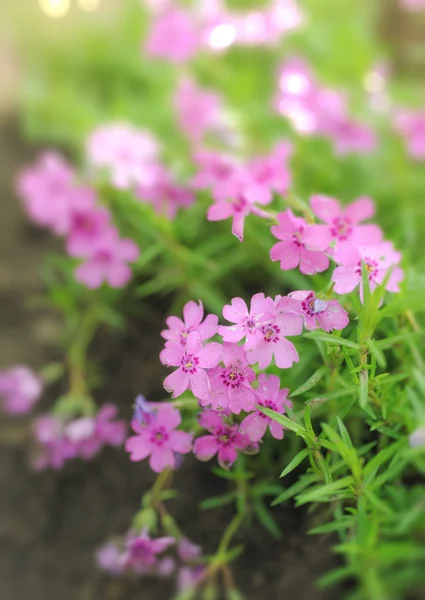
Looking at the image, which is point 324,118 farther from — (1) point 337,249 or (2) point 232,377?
(2) point 232,377

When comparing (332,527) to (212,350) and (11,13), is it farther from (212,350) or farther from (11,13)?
(11,13)

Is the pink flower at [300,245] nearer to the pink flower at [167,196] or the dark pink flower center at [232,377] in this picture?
the dark pink flower center at [232,377]

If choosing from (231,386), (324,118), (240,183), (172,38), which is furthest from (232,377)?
(172,38)

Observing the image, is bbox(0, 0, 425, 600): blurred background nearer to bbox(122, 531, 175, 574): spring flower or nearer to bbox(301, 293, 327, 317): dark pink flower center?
bbox(122, 531, 175, 574): spring flower

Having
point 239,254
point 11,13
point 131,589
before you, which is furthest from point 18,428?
point 11,13

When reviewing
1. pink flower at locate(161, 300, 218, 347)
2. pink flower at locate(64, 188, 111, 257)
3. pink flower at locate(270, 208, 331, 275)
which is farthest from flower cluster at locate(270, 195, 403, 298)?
Result: pink flower at locate(64, 188, 111, 257)

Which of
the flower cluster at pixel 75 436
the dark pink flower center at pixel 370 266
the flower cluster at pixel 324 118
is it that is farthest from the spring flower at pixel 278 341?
the flower cluster at pixel 324 118
